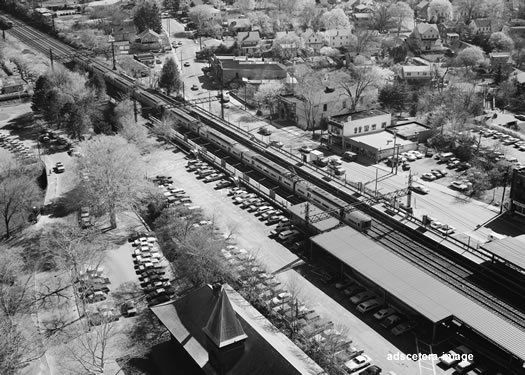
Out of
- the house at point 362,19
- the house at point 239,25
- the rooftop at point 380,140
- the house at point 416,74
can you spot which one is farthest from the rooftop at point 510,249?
the house at point 362,19

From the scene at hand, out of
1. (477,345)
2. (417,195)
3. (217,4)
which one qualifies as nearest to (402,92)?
(417,195)

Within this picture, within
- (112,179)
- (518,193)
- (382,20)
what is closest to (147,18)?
(382,20)

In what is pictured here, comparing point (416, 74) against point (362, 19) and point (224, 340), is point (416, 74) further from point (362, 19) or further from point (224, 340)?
point (224, 340)

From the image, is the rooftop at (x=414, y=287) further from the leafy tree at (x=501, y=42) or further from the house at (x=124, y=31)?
the house at (x=124, y=31)

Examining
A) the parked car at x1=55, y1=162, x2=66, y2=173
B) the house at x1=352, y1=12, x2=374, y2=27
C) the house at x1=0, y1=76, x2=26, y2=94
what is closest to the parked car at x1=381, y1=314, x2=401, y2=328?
the parked car at x1=55, y1=162, x2=66, y2=173

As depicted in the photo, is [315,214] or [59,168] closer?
[315,214]

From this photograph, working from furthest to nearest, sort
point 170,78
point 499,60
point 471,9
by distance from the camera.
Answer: point 471,9 < point 499,60 < point 170,78
